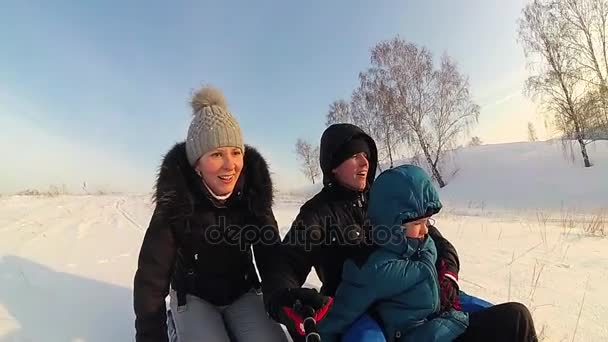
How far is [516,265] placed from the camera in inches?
149

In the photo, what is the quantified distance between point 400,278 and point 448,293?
312 millimetres

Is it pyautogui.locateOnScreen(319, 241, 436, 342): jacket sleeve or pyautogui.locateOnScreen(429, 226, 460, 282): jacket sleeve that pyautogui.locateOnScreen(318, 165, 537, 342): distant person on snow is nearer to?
pyautogui.locateOnScreen(319, 241, 436, 342): jacket sleeve

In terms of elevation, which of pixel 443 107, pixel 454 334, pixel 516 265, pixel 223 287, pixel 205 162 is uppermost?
pixel 443 107

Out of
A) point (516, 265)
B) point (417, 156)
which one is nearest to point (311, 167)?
point (417, 156)

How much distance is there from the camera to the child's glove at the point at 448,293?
1902mm

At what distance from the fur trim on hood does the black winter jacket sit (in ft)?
1.17

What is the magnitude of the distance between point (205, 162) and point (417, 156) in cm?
2148

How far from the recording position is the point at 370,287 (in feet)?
6.00

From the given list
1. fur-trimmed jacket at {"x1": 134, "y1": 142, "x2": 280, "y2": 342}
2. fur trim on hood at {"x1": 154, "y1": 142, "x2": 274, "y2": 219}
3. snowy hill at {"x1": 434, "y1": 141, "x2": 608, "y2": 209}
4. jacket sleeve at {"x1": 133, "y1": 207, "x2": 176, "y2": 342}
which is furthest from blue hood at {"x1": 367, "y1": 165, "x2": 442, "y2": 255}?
snowy hill at {"x1": 434, "y1": 141, "x2": 608, "y2": 209}

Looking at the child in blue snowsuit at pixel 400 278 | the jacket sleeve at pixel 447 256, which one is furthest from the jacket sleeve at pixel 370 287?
the jacket sleeve at pixel 447 256

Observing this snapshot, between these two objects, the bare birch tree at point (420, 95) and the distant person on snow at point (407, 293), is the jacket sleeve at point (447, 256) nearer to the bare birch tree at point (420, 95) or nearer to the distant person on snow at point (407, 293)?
the distant person on snow at point (407, 293)

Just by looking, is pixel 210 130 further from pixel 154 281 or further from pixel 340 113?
pixel 340 113

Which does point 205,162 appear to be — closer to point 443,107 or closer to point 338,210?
point 338,210

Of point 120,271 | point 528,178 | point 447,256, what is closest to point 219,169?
point 447,256
